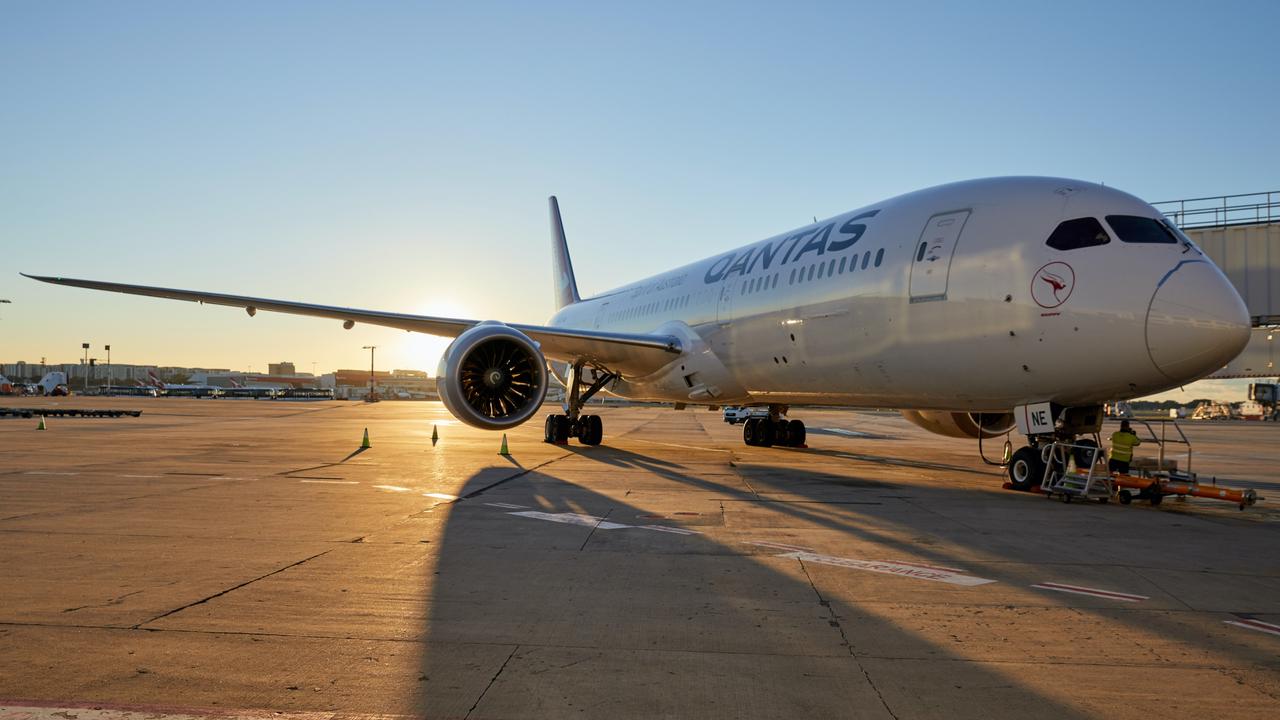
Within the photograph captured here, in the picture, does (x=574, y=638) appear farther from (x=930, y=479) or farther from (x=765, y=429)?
(x=765, y=429)

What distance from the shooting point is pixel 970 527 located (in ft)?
27.7

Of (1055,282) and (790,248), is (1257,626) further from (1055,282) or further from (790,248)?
(790,248)

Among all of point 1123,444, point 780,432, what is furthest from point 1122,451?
point 780,432

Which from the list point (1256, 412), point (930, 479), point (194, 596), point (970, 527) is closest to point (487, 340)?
point (930, 479)

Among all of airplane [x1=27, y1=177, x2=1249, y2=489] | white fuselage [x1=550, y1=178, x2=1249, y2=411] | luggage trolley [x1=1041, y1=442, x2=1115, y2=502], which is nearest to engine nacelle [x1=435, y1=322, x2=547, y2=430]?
airplane [x1=27, y1=177, x2=1249, y2=489]

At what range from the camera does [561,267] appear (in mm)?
31875

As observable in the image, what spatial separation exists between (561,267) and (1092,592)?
27346 millimetres

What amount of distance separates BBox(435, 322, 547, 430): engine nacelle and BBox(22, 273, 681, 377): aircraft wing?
178cm

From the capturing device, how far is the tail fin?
31125 mm

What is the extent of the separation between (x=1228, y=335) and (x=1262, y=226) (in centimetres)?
1517

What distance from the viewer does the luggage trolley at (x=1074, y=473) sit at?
1074 cm

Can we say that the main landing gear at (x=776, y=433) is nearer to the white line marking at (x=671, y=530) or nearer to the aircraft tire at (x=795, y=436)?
the aircraft tire at (x=795, y=436)

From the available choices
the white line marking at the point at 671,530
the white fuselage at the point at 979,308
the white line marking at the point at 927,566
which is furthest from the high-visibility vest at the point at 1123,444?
the white line marking at the point at 671,530

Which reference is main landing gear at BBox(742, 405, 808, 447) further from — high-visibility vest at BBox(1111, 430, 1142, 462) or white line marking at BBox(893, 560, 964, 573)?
white line marking at BBox(893, 560, 964, 573)
